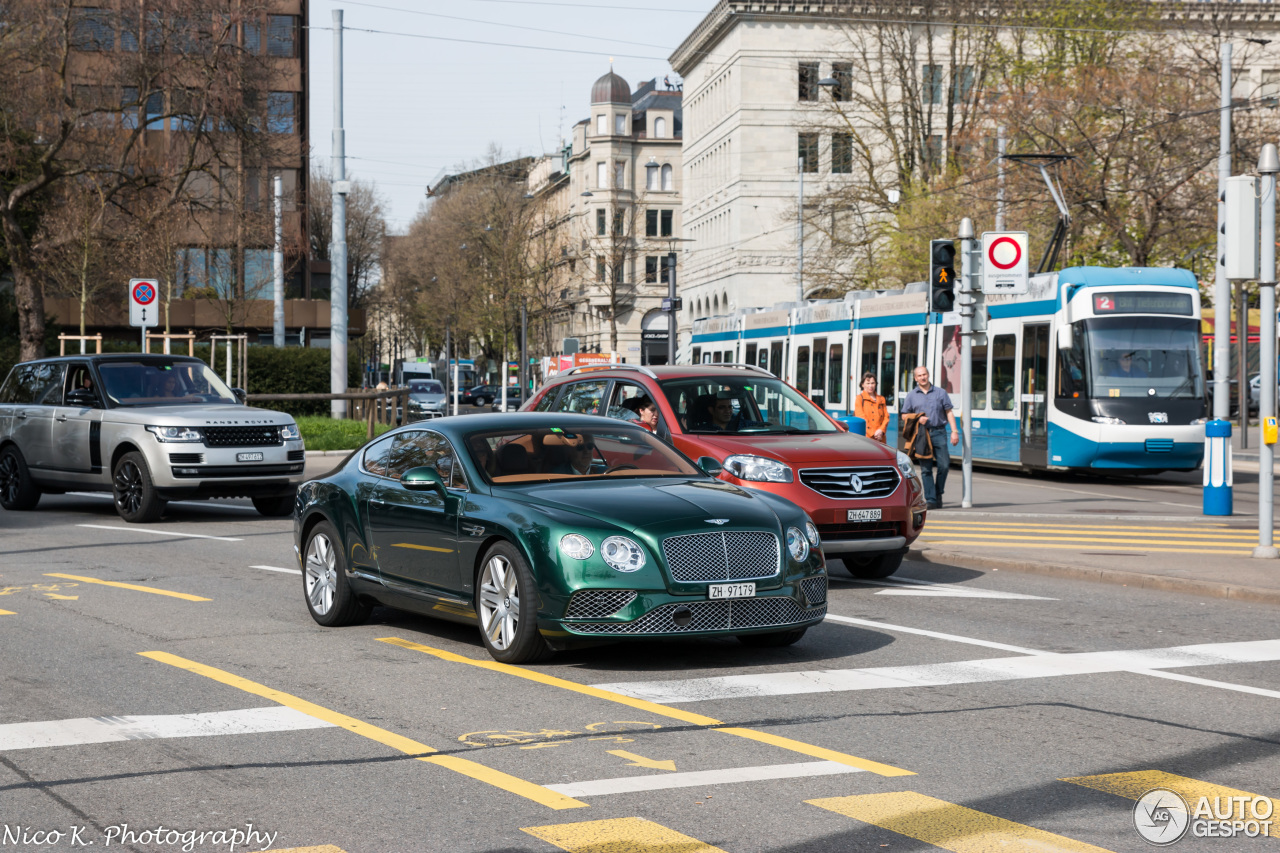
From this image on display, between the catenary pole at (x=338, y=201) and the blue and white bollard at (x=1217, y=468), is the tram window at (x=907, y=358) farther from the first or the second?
the blue and white bollard at (x=1217, y=468)

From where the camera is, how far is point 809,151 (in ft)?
277

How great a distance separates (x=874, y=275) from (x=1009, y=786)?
44474 millimetres

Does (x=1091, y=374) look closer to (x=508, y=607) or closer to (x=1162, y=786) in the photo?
(x=508, y=607)

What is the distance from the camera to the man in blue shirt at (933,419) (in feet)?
66.0

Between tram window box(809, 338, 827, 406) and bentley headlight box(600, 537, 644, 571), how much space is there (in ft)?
89.8

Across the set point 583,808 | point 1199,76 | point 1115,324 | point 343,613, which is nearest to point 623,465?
point 343,613

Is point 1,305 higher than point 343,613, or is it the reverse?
point 1,305

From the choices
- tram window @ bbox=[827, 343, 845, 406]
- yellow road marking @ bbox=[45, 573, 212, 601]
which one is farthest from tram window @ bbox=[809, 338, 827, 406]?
yellow road marking @ bbox=[45, 573, 212, 601]

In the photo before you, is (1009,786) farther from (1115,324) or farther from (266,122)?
(266,122)

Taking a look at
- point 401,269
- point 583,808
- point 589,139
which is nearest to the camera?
point 583,808

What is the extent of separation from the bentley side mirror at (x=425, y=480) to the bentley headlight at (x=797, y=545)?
2053 mm

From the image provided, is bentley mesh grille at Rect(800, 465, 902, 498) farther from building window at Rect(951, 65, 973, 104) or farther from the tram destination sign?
building window at Rect(951, 65, 973, 104)

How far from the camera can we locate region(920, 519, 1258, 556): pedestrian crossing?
15430 millimetres

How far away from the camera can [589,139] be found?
12038cm
